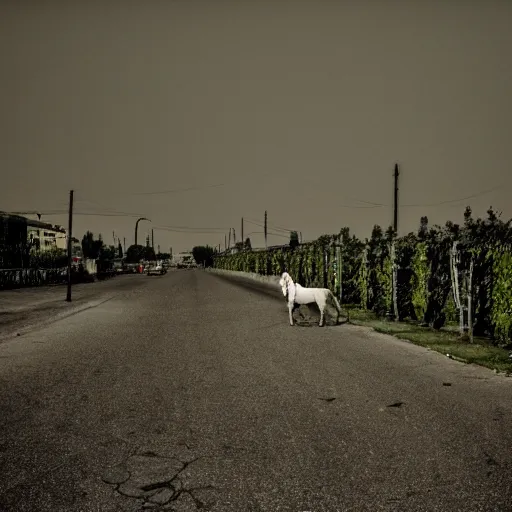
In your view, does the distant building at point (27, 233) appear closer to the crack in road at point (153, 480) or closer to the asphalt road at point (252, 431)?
the asphalt road at point (252, 431)

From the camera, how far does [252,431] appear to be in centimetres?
466

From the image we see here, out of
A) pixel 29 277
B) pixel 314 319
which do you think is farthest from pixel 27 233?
pixel 314 319

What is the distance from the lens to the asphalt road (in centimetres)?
341

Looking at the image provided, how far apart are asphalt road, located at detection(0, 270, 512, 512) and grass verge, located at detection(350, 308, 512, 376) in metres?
0.55

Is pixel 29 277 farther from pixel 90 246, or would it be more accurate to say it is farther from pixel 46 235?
pixel 90 246

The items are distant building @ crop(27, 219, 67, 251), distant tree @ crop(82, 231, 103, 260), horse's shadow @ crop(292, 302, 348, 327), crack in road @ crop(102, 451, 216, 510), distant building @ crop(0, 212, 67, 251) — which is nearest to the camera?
crack in road @ crop(102, 451, 216, 510)

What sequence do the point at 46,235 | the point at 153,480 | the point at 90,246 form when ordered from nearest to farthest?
the point at 153,480, the point at 46,235, the point at 90,246

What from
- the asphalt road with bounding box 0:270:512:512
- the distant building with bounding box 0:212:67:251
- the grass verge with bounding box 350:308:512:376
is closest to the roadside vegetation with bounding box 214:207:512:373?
the grass verge with bounding box 350:308:512:376

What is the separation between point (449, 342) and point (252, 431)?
6.95 m

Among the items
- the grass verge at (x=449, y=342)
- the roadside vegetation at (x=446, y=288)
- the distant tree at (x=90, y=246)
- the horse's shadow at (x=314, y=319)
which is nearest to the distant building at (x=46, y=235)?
the distant tree at (x=90, y=246)

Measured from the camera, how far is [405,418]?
505cm

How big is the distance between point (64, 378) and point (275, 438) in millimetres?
3997

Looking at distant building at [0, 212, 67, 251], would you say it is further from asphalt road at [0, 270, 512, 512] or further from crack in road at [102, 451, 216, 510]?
crack in road at [102, 451, 216, 510]

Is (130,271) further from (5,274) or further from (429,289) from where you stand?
(429,289)
